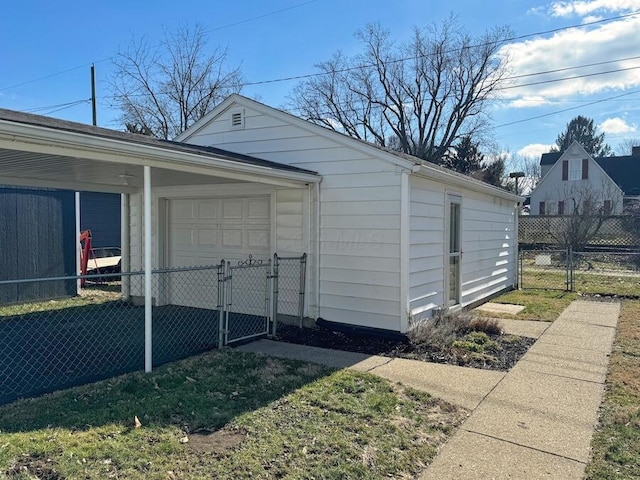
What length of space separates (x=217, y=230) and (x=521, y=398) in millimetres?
5803

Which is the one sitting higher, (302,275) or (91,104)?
(91,104)

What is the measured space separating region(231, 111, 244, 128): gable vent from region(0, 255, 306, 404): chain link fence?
8.22 feet

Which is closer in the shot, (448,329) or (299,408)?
(299,408)

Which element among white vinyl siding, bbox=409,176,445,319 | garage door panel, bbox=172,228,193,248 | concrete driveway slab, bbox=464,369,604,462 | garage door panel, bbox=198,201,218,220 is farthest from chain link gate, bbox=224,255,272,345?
concrete driveway slab, bbox=464,369,604,462

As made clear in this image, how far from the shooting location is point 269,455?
3.12 metres

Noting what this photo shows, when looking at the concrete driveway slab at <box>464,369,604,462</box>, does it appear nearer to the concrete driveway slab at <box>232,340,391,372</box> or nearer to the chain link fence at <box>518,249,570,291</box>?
the concrete driveway slab at <box>232,340,391,372</box>

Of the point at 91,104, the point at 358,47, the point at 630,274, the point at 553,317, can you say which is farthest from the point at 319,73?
the point at 553,317

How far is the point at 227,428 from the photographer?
3.52 meters

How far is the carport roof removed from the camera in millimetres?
3967

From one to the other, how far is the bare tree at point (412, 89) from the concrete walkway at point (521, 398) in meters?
25.9

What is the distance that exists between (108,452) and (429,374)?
3190mm

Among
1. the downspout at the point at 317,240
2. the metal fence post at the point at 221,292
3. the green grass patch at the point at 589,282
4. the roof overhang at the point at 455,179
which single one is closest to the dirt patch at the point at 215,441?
the metal fence post at the point at 221,292

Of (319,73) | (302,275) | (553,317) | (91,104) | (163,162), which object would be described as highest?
(319,73)

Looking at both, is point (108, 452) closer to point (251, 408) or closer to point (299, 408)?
point (251, 408)
